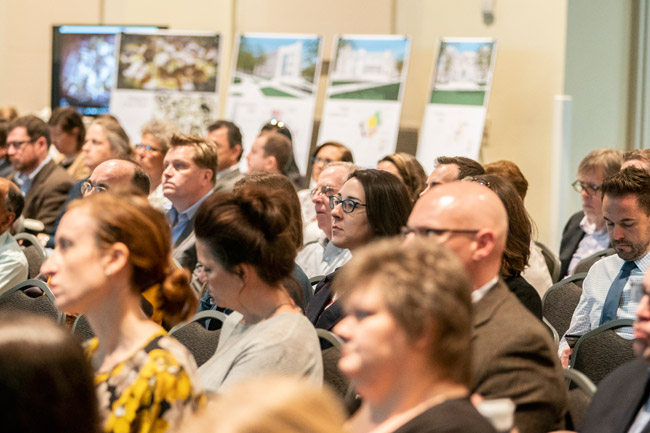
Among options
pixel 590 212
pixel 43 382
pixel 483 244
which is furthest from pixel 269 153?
pixel 43 382

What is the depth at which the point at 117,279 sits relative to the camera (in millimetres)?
2314

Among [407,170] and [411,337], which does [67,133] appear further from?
[411,337]

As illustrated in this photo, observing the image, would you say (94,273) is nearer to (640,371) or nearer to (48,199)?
(640,371)

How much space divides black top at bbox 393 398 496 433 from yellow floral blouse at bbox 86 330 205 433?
566 millimetres

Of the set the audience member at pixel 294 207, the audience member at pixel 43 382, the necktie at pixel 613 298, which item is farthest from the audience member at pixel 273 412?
the necktie at pixel 613 298

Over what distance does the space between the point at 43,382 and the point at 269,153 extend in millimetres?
5410

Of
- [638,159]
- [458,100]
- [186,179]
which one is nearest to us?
[638,159]

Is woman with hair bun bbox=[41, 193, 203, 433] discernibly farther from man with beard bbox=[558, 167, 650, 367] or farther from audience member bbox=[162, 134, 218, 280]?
audience member bbox=[162, 134, 218, 280]

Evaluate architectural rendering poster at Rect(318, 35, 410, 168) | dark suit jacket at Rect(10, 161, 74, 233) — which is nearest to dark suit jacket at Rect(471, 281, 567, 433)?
dark suit jacket at Rect(10, 161, 74, 233)

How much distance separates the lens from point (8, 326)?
4.97ft

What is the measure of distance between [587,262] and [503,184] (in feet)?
4.21

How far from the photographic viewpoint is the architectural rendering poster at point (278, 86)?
885 centimetres

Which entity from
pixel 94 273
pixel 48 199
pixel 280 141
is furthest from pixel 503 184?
pixel 48 199

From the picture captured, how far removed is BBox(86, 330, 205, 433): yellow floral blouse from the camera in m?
2.06
